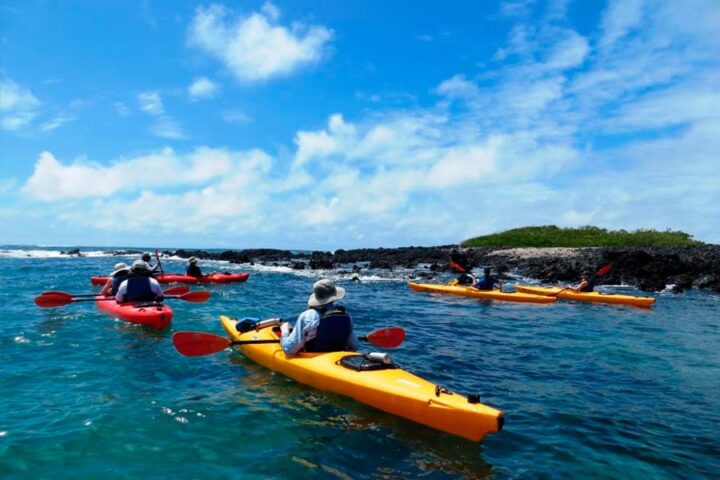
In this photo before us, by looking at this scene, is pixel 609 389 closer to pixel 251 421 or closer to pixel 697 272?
pixel 251 421

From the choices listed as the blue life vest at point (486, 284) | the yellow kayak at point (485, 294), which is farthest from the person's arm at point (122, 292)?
the blue life vest at point (486, 284)

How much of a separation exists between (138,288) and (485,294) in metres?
10.7

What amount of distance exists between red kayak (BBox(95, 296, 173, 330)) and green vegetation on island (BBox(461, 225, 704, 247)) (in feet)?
119

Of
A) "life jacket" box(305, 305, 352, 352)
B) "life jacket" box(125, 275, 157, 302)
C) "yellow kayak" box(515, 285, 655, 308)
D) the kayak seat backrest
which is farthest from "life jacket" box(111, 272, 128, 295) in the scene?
"yellow kayak" box(515, 285, 655, 308)

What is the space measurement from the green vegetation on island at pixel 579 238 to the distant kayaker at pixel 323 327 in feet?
119

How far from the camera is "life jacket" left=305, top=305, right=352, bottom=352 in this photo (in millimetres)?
6625

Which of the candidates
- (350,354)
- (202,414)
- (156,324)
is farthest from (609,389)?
(156,324)

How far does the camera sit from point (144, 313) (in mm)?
9844

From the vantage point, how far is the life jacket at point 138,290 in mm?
10836

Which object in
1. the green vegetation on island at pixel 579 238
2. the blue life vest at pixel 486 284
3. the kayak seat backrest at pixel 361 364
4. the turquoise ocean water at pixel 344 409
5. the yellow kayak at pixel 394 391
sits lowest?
the turquoise ocean water at pixel 344 409

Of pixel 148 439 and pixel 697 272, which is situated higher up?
pixel 697 272

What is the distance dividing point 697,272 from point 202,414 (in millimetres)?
23537

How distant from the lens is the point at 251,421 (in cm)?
555

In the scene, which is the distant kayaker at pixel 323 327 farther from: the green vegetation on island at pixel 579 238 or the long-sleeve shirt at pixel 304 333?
the green vegetation on island at pixel 579 238
